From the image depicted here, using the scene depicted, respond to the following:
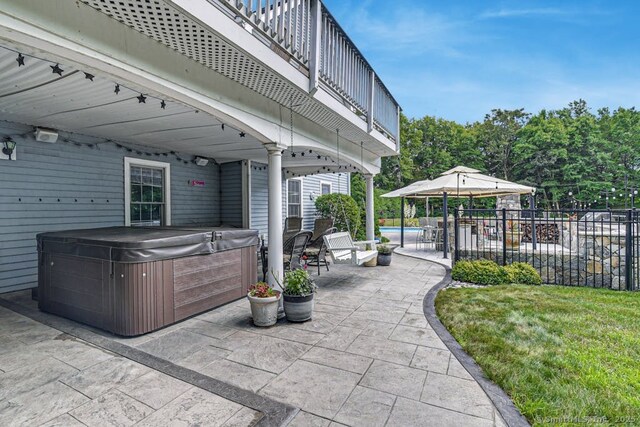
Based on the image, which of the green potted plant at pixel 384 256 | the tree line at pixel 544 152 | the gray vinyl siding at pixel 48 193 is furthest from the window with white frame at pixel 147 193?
the tree line at pixel 544 152

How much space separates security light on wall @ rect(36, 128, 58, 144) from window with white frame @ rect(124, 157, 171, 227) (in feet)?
4.12

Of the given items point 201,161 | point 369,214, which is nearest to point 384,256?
point 369,214

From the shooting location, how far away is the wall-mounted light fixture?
474 centimetres

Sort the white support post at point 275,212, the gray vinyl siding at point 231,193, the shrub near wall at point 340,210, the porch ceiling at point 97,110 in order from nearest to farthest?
the porch ceiling at point 97,110 → the white support post at point 275,212 → the gray vinyl siding at point 231,193 → the shrub near wall at point 340,210

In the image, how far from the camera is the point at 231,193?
868cm

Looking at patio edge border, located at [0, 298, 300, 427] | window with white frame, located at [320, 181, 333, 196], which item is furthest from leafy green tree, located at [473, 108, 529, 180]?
patio edge border, located at [0, 298, 300, 427]

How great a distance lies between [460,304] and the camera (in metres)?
4.53

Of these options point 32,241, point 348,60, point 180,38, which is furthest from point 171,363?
point 348,60

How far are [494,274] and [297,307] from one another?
4.10m

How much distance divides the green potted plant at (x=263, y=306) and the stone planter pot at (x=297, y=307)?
14cm

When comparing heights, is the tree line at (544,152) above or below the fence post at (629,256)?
above

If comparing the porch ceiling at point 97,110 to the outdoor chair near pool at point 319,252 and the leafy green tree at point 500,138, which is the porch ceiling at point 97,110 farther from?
the leafy green tree at point 500,138

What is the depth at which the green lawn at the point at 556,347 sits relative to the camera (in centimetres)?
220

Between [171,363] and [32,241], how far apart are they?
4.07 m
